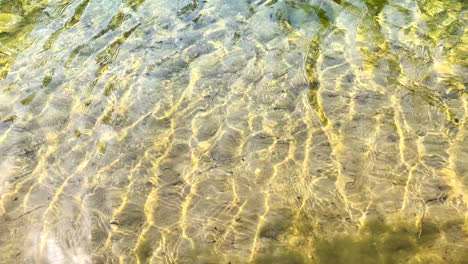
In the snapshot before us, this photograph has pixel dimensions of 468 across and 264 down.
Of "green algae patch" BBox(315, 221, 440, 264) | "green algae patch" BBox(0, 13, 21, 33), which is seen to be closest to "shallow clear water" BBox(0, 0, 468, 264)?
"green algae patch" BBox(315, 221, 440, 264)

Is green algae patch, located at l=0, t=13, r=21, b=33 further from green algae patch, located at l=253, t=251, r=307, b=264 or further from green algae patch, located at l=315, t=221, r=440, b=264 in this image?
green algae patch, located at l=315, t=221, r=440, b=264

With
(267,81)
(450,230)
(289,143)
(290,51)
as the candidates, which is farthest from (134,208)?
(290,51)

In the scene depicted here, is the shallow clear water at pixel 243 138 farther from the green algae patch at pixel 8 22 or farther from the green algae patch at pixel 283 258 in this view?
the green algae patch at pixel 8 22

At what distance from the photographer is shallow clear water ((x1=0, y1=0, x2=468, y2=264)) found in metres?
3.77

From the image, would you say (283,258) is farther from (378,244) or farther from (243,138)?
(243,138)

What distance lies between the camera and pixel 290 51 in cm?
622

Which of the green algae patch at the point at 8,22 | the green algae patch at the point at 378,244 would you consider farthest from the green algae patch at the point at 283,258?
the green algae patch at the point at 8,22

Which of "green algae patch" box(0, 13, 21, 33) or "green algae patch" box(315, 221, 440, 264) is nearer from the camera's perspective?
"green algae patch" box(315, 221, 440, 264)

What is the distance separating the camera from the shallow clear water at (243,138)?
148 inches

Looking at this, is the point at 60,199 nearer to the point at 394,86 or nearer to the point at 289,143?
the point at 289,143

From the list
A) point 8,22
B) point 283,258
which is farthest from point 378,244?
point 8,22

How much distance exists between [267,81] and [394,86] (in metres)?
1.80

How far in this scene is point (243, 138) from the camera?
4.78 m

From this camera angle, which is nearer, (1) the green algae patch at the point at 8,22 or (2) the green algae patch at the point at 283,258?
(2) the green algae patch at the point at 283,258
